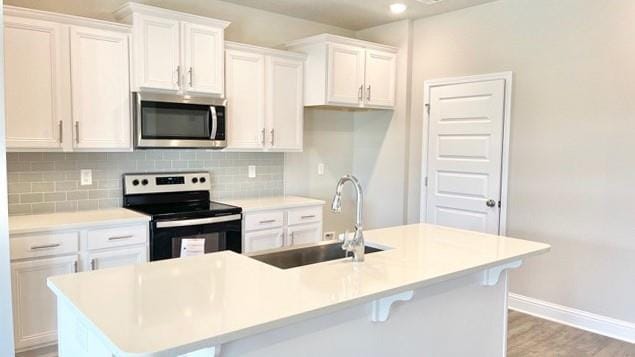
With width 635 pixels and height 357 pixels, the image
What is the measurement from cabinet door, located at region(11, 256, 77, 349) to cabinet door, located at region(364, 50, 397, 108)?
3.01m

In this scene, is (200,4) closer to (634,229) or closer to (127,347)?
(127,347)

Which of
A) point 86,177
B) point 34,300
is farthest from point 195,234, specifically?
point 34,300

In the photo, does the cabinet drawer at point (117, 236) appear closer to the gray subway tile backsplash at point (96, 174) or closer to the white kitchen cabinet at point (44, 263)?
the white kitchen cabinet at point (44, 263)

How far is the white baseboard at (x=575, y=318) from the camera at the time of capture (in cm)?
352

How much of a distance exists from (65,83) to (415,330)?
8.91 ft

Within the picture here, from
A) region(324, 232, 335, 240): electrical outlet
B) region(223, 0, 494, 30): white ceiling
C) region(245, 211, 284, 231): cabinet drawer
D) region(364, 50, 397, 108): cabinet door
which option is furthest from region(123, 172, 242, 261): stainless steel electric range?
region(364, 50, 397, 108): cabinet door

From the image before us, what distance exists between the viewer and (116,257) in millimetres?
3211

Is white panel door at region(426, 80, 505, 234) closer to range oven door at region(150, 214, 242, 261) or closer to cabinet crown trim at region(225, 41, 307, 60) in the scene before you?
cabinet crown trim at region(225, 41, 307, 60)

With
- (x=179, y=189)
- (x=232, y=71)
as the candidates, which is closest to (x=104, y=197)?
(x=179, y=189)

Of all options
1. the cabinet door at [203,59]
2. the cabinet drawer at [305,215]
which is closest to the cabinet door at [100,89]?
the cabinet door at [203,59]

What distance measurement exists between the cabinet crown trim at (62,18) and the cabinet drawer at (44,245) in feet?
4.54

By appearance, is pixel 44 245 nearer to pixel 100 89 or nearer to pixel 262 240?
pixel 100 89

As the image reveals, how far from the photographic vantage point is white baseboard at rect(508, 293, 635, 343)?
352 cm

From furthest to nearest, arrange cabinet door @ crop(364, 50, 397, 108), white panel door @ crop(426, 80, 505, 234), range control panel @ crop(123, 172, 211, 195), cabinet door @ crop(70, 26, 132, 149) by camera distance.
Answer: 1. cabinet door @ crop(364, 50, 397, 108)
2. white panel door @ crop(426, 80, 505, 234)
3. range control panel @ crop(123, 172, 211, 195)
4. cabinet door @ crop(70, 26, 132, 149)
